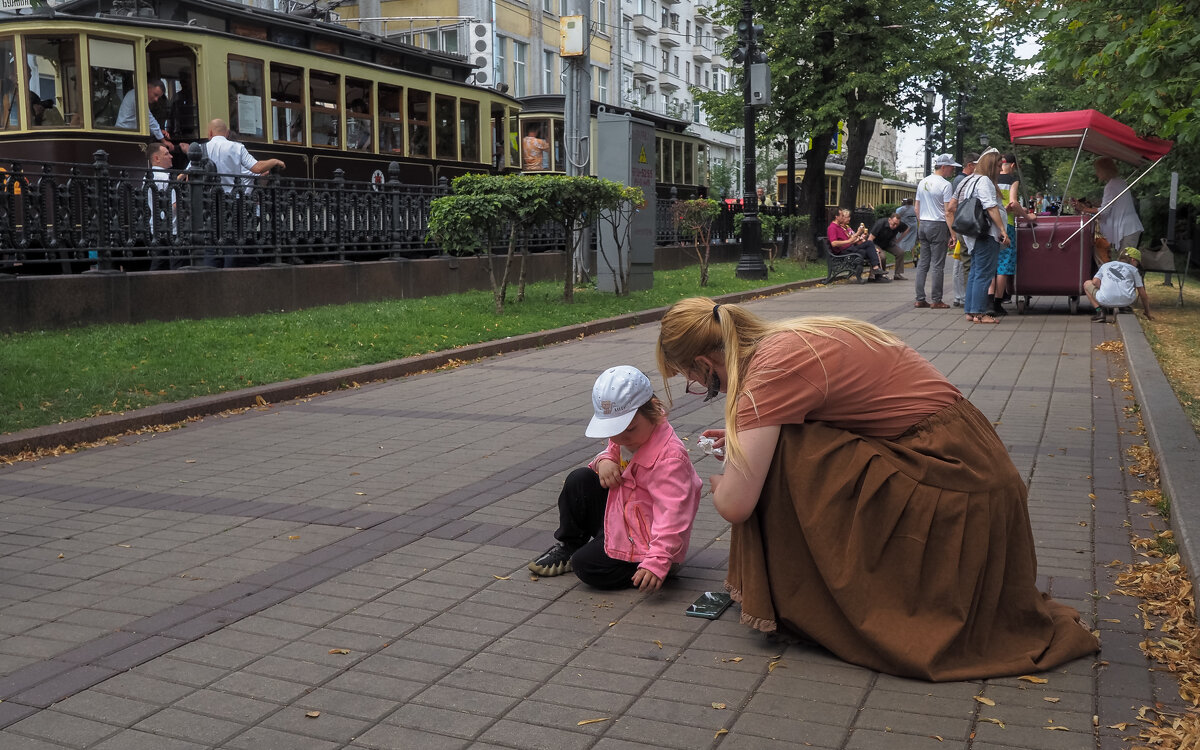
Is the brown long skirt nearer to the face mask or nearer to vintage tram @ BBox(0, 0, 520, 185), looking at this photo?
the face mask

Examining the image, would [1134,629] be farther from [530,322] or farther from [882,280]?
[882,280]

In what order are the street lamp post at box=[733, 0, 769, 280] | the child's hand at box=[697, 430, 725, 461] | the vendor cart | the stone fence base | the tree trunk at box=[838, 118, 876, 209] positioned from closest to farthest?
1. the child's hand at box=[697, 430, 725, 461]
2. the stone fence base
3. the vendor cart
4. the street lamp post at box=[733, 0, 769, 280]
5. the tree trunk at box=[838, 118, 876, 209]

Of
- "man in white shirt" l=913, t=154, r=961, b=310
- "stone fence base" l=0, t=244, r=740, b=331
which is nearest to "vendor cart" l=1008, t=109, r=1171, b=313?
"man in white shirt" l=913, t=154, r=961, b=310

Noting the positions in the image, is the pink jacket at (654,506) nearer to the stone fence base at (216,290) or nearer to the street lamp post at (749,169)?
Answer: the stone fence base at (216,290)

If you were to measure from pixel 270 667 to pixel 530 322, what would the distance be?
32.0 feet

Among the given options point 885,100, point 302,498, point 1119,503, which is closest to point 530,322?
point 302,498

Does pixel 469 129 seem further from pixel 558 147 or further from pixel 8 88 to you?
pixel 8 88

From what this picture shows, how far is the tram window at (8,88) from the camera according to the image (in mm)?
14445

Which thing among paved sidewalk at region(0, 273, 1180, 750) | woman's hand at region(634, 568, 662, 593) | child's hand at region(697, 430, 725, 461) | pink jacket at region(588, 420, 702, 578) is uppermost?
child's hand at region(697, 430, 725, 461)

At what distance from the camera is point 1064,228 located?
13992mm

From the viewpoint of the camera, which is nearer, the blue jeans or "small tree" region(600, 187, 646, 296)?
the blue jeans

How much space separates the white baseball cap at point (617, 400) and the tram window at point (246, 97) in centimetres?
1311

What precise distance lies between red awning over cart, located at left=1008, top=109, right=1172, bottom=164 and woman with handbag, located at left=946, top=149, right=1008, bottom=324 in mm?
1118

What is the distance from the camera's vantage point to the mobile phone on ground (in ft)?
13.9
